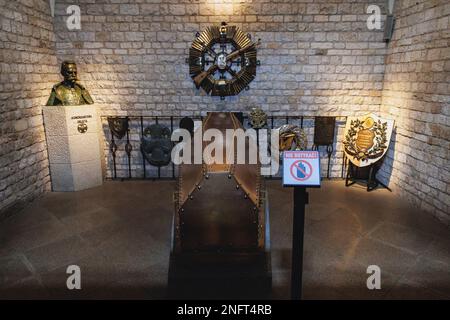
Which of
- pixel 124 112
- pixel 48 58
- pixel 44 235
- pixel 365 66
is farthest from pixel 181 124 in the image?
pixel 365 66

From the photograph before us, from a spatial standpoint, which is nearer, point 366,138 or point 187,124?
point 366,138

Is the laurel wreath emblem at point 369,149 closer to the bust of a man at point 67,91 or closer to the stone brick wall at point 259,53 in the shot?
the stone brick wall at point 259,53

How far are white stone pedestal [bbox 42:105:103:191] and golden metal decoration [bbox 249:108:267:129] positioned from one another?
2.39 metres

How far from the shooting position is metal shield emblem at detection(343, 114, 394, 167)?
440cm

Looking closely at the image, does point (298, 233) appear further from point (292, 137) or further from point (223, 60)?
point (223, 60)

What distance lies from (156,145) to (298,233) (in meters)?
3.58

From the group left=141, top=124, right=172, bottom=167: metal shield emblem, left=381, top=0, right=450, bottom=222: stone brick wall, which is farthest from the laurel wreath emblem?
left=141, top=124, right=172, bottom=167: metal shield emblem

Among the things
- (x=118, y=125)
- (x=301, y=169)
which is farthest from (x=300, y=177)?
(x=118, y=125)

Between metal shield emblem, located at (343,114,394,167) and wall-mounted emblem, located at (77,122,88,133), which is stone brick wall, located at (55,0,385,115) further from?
wall-mounted emblem, located at (77,122,88,133)

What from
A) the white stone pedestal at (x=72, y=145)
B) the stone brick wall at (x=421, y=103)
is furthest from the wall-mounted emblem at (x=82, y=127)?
the stone brick wall at (x=421, y=103)

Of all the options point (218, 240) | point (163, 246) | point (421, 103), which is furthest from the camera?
point (421, 103)

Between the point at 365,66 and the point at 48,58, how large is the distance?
15.8 ft

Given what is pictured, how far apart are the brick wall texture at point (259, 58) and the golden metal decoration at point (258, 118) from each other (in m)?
0.21

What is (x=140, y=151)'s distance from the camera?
5.29m
